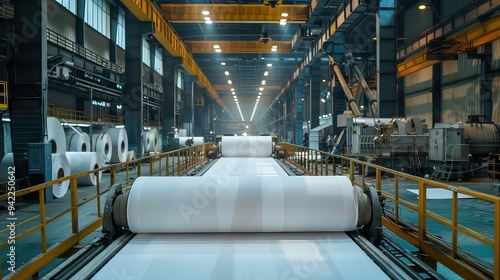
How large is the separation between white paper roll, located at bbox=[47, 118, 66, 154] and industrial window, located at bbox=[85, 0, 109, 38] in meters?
8.63

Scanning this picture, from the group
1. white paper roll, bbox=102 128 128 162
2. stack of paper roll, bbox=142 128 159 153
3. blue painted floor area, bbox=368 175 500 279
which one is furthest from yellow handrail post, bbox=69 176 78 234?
stack of paper roll, bbox=142 128 159 153

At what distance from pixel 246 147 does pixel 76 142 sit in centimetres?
673

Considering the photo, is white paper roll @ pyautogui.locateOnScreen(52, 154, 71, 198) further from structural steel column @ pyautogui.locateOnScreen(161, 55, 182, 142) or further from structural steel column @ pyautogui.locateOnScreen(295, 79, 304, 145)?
structural steel column @ pyautogui.locateOnScreen(295, 79, 304, 145)

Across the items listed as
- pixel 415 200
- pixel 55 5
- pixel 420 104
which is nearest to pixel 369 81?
pixel 420 104

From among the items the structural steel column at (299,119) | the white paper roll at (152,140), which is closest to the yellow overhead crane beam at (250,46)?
the structural steel column at (299,119)

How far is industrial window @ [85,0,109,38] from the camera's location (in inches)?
722

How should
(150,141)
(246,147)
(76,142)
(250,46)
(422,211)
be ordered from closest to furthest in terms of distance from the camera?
1. (422,211)
2. (76,142)
3. (246,147)
4. (150,141)
5. (250,46)

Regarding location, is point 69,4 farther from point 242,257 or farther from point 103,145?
point 242,257

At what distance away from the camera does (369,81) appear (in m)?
26.8

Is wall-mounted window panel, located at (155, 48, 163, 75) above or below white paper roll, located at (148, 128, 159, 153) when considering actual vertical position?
above

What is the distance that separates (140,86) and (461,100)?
1763 centimetres

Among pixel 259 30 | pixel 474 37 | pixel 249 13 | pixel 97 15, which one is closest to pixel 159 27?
pixel 97 15

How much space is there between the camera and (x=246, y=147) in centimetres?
1563

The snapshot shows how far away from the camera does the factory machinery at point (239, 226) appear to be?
3625 millimetres
